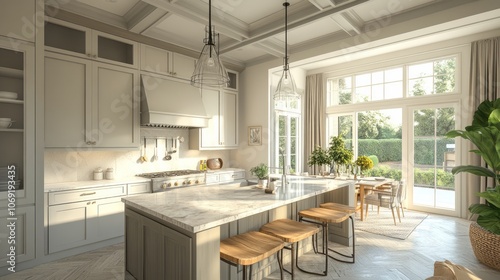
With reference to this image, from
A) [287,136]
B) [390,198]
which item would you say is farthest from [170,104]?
[390,198]

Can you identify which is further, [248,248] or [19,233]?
[19,233]

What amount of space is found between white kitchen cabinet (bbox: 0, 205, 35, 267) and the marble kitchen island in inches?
53.4

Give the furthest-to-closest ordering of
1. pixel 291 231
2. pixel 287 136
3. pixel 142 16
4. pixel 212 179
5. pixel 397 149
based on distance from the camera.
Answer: pixel 287 136
pixel 397 149
pixel 212 179
pixel 142 16
pixel 291 231

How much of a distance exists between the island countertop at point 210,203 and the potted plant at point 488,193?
5.56 ft

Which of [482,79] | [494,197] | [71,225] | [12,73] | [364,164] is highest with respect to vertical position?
[482,79]

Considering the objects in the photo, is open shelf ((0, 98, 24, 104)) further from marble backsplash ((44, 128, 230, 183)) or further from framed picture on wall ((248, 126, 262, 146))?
framed picture on wall ((248, 126, 262, 146))

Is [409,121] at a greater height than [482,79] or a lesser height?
lesser

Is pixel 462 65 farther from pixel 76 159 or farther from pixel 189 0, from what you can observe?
pixel 76 159

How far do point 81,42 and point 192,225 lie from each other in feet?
11.3

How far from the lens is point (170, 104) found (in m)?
4.34

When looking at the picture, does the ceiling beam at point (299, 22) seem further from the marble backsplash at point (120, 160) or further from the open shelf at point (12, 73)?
the open shelf at point (12, 73)

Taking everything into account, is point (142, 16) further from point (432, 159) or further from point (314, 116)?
point (432, 159)

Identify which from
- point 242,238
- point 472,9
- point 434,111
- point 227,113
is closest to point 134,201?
point 242,238

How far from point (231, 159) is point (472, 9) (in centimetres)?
467
